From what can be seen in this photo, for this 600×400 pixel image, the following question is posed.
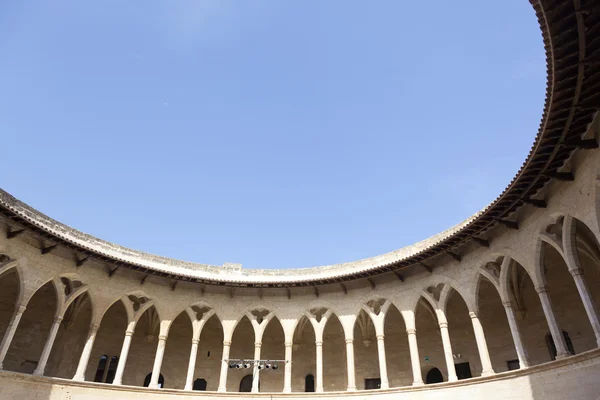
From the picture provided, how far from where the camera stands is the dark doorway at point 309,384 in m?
25.1

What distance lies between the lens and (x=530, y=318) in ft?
65.5

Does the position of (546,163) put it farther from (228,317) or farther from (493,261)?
(228,317)

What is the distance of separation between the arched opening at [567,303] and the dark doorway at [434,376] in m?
6.84

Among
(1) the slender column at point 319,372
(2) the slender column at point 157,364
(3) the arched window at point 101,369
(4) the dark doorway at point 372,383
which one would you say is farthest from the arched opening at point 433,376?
(3) the arched window at point 101,369

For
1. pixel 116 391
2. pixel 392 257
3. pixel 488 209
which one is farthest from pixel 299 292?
pixel 488 209

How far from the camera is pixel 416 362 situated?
1934 cm

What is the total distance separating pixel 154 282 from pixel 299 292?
763 centimetres

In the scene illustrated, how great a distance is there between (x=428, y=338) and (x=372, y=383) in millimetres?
4136

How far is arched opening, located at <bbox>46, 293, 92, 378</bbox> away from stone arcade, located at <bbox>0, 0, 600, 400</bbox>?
2.8 inches

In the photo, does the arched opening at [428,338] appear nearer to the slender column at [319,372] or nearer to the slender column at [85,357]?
the slender column at [319,372]

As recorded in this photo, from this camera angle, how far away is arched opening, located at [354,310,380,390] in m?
24.3

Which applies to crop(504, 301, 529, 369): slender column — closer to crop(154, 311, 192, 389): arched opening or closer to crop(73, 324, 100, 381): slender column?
crop(154, 311, 192, 389): arched opening

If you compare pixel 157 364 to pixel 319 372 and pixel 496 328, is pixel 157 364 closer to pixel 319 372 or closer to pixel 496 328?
pixel 319 372

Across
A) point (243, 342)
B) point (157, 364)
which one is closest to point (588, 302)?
point (157, 364)
